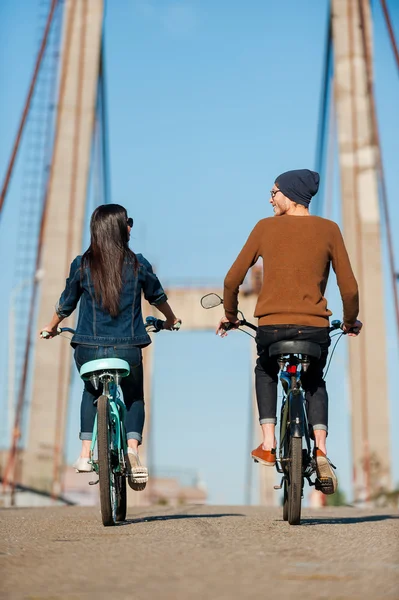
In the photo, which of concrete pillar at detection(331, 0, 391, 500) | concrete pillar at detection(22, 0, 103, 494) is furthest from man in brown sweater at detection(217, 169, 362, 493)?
concrete pillar at detection(22, 0, 103, 494)

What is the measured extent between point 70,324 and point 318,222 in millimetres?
15352

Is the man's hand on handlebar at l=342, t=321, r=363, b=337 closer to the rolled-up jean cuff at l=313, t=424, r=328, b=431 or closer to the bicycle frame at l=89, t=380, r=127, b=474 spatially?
the rolled-up jean cuff at l=313, t=424, r=328, b=431

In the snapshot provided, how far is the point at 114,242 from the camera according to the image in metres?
5.58

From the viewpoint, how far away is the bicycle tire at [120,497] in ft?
18.2

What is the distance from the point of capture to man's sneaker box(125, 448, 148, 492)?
5449 millimetres

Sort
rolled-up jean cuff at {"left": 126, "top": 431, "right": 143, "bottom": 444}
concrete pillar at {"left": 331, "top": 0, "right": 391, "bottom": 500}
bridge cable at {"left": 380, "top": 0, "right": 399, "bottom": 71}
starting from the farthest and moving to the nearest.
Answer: concrete pillar at {"left": 331, "top": 0, "right": 391, "bottom": 500} < bridge cable at {"left": 380, "top": 0, "right": 399, "bottom": 71} < rolled-up jean cuff at {"left": 126, "top": 431, "right": 143, "bottom": 444}

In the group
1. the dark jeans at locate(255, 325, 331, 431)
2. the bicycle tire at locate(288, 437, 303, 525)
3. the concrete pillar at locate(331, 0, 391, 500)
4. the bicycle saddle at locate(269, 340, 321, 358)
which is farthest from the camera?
the concrete pillar at locate(331, 0, 391, 500)

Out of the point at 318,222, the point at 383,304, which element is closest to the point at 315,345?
the point at 318,222

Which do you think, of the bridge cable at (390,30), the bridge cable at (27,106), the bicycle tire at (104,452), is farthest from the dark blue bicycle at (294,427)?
the bridge cable at (390,30)

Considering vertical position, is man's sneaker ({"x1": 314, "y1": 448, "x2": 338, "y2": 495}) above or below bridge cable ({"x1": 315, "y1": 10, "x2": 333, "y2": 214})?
below

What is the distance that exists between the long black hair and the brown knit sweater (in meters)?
0.53

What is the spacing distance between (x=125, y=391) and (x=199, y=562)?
2.36 metres

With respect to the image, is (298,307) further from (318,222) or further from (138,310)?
(138,310)

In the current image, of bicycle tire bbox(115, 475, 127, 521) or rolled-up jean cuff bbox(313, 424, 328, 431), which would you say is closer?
rolled-up jean cuff bbox(313, 424, 328, 431)
